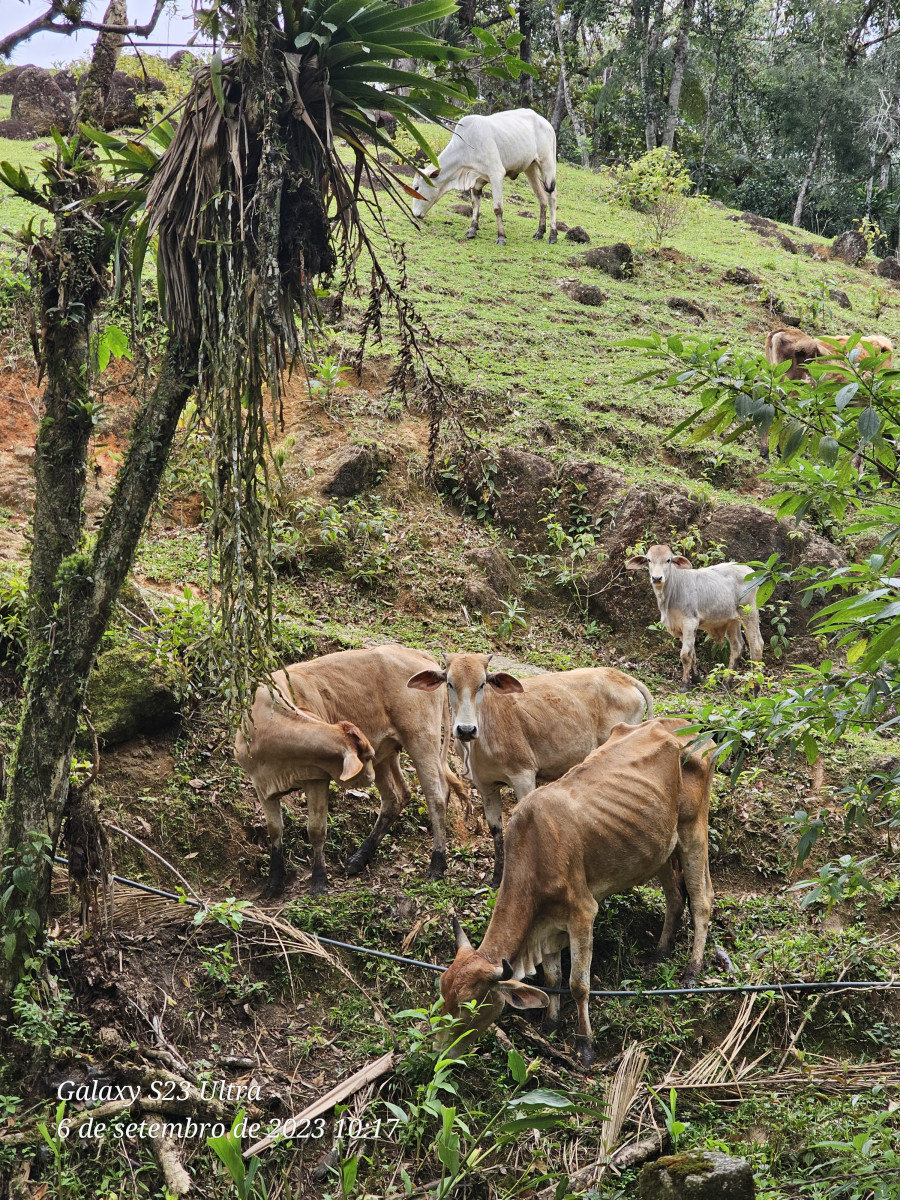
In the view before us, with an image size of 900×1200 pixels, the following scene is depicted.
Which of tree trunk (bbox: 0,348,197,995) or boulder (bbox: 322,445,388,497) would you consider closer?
tree trunk (bbox: 0,348,197,995)

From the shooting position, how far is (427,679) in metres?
6.44

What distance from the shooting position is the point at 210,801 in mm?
6527

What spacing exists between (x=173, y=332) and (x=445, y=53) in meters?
1.41

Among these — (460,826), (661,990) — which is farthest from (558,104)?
(661,990)

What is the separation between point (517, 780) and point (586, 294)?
10894 millimetres

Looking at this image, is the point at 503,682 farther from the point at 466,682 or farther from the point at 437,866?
the point at 437,866

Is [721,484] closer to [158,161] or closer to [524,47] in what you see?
[158,161]

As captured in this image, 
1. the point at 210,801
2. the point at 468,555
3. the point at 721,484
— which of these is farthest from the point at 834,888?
the point at 721,484

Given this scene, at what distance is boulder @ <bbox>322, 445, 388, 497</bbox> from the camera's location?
10078 mm

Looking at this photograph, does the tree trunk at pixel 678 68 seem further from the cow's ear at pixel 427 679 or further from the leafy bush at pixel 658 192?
the cow's ear at pixel 427 679

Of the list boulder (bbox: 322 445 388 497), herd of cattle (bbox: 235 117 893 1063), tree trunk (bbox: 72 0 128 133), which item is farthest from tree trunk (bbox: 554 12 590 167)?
tree trunk (bbox: 72 0 128 133)

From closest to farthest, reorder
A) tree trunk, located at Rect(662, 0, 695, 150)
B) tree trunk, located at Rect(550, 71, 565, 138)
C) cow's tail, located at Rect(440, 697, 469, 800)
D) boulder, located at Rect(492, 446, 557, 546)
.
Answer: cow's tail, located at Rect(440, 697, 469, 800) → boulder, located at Rect(492, 446, 557, 546) → tree trunk, located at Rect(662, 0, 695, 150) → tree trunk, located at Rect(550, 71, 565, 138)

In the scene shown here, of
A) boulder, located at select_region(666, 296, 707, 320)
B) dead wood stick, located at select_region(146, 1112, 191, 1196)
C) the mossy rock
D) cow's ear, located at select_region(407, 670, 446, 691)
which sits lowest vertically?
dead wood stick, located at select_region(146, 1112, 191, 1196)

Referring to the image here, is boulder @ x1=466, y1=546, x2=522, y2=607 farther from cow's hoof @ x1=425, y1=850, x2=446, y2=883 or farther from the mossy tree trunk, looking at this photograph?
the mossy tree trunk
